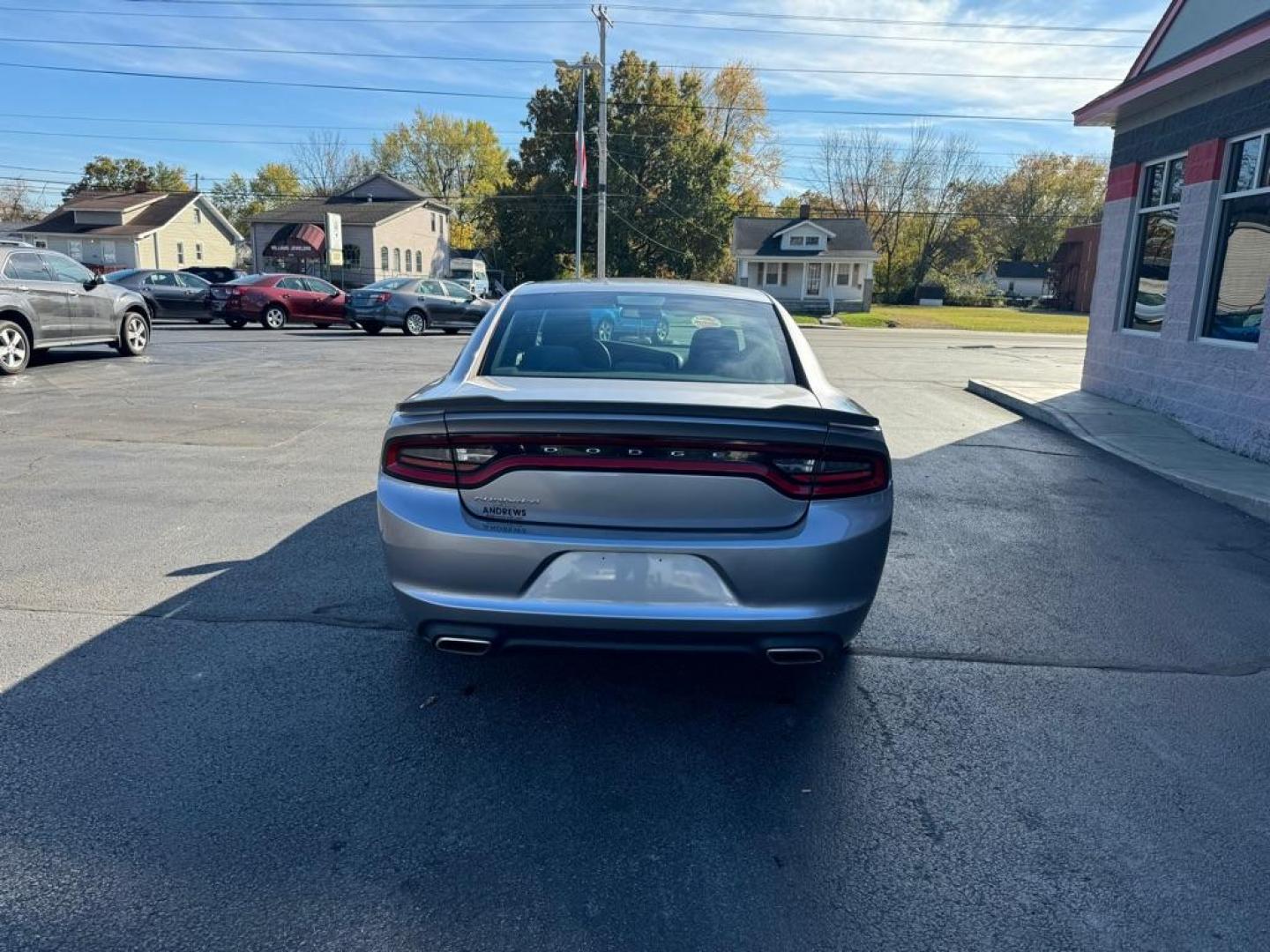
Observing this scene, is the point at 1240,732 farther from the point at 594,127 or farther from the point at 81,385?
the point at 594,127

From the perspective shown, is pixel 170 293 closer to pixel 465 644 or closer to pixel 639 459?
pixel 465 644

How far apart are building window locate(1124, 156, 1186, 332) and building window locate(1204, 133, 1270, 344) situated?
83 cm

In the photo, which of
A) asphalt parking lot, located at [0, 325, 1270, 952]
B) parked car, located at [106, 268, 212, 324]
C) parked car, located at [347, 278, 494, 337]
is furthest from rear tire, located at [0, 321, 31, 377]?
parked car, located at [106, 268, 212, 324]

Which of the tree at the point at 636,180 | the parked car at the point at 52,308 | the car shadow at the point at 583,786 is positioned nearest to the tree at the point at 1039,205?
the tree at the point at 636,180

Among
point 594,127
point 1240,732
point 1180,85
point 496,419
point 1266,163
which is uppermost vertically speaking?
point 594,127

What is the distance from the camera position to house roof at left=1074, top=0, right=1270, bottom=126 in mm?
8453

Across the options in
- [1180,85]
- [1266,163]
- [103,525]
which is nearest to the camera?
[103,525]

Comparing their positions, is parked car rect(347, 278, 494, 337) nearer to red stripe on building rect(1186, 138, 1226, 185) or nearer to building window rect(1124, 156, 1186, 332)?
building window rect(1124, 156, 1186, 332)

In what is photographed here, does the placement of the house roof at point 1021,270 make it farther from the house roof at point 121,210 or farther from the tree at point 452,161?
the house roof at point 121,210

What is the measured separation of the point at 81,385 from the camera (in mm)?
11188

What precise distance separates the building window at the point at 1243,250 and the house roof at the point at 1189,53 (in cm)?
89

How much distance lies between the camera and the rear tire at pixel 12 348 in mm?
11781

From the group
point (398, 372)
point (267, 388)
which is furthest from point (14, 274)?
point (398, 372)

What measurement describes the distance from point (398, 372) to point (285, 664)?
10.5 m
